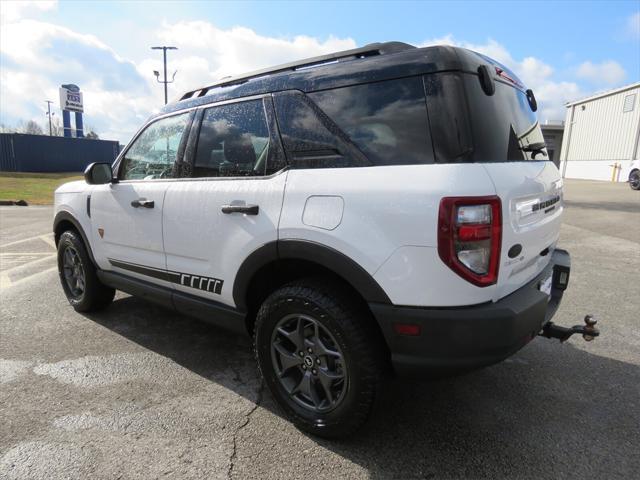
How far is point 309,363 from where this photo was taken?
7.78 feet

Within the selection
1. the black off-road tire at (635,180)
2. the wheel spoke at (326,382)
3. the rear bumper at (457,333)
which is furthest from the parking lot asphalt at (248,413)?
the black off-road tire at (635,180)

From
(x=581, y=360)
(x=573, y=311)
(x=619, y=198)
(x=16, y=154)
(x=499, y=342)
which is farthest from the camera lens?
(x=16, y=154)

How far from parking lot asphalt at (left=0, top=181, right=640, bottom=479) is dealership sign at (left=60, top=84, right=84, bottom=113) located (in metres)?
45.6

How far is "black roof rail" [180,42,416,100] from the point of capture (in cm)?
226

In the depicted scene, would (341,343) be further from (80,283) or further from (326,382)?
(80,283)

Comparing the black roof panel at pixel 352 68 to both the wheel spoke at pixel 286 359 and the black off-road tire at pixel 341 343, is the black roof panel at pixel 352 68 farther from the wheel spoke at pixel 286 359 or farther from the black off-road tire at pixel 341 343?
the wheel spoke at pixel 286 359

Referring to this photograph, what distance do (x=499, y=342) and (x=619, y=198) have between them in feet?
54.5

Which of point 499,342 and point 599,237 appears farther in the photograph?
point 599,237

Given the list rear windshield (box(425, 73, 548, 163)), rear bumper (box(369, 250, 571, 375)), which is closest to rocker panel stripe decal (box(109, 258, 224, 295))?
rear bumper (box(369, 250, 571, 375))

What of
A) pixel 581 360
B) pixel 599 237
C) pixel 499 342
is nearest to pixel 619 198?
pixel 599 237

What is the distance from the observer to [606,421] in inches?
99.0

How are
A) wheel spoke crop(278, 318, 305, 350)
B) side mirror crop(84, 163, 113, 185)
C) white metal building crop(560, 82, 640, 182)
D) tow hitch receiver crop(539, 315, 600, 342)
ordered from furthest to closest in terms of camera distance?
white metal building crop(560, 82, 640, 182) → side mirror crop(84, 163, 113, 185) → tow hitch receiver crop(539, 315, 600, 342) → wheel spoke crop(278, 318, 305, 350)

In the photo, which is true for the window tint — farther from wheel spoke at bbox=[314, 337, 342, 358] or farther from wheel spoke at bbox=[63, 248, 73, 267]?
wheel spoke at bbox=[63, 248, 73, 267]

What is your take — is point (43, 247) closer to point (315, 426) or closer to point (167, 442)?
point (167, 442)
